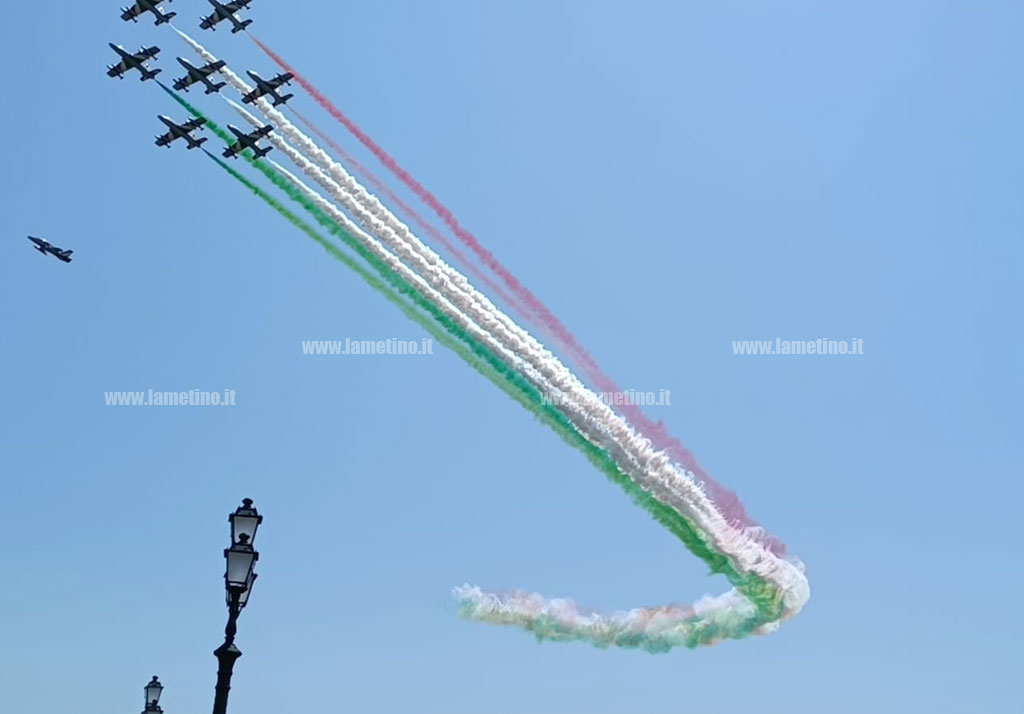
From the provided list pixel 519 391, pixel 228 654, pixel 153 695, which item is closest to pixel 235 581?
pixel 228 654

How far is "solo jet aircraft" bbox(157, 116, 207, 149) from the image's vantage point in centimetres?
6238

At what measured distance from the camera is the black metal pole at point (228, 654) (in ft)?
47.9

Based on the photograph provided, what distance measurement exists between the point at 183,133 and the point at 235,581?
173 ft

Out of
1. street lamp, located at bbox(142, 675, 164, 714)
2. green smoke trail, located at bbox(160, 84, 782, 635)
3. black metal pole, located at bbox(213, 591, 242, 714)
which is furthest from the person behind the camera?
green smoke trail, located at bbox(160, 84, 782, 635)

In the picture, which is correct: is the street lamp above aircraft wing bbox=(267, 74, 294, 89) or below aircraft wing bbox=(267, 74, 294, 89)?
below

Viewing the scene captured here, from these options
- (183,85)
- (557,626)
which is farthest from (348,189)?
(557,626)

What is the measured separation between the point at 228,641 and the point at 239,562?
1.11 metres

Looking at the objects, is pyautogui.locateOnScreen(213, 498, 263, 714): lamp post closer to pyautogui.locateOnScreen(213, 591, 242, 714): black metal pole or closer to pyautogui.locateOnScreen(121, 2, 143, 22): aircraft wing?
pyautogui.locateOnScreen(213, 591, 242, 714): black metal pole

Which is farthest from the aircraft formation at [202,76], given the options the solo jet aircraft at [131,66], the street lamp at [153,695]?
the street lamp at [153,695]

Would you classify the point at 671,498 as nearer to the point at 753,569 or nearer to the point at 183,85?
the point at 753,569

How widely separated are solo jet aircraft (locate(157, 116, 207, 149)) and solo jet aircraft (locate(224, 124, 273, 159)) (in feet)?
8.46

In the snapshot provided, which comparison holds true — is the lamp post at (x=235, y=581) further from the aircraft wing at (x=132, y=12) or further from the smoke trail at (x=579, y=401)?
the aircraft wing at (x=132, y=12)

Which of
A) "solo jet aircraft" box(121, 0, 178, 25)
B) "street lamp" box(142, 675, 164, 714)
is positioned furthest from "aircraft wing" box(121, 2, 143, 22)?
"street lamp" box(142, 675, 164, 714)

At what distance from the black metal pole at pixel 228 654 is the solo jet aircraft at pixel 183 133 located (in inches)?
2035
